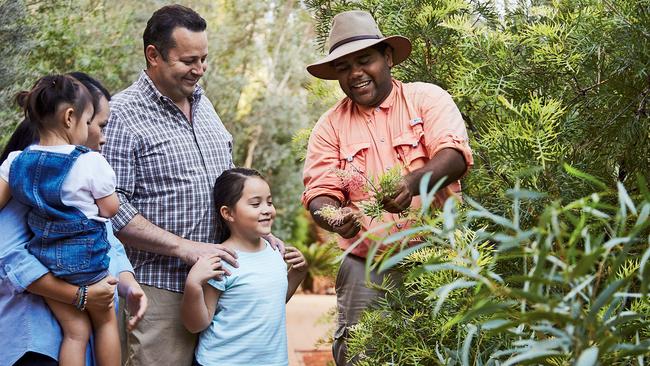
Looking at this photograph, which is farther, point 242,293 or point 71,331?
point 242,293

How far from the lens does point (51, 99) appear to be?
304 cm

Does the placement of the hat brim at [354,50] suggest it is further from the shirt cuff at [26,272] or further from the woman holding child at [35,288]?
the shirt cuff at [26,272]

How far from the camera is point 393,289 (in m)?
3.32

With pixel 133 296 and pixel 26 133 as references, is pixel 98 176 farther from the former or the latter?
pixel 133 296

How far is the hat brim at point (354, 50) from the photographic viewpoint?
141 inches

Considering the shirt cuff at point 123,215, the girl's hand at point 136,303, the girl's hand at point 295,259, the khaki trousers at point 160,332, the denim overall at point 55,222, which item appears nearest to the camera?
the denim overall at point 55,222

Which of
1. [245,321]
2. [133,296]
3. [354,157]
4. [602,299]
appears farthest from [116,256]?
[602,299]

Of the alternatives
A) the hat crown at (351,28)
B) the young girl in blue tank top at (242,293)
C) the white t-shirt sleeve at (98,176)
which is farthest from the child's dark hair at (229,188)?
the white t-shirt sleeve at (98,176)

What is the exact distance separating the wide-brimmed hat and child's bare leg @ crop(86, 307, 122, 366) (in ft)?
4.23

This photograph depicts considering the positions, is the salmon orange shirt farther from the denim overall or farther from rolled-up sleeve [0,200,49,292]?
rolled-up sleeve [0,200,49,292]

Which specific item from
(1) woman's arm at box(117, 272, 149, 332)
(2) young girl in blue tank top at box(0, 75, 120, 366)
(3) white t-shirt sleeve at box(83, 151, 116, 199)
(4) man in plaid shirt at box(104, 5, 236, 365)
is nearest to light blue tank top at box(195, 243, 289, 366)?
(4) man in plaid shirt at box(104, 5, 236, 365)

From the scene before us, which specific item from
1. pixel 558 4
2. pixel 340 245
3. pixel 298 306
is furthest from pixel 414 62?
pixel 298 306

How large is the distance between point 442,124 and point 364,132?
13.2 inches

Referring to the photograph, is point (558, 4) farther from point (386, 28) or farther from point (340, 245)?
point (340, 245)
